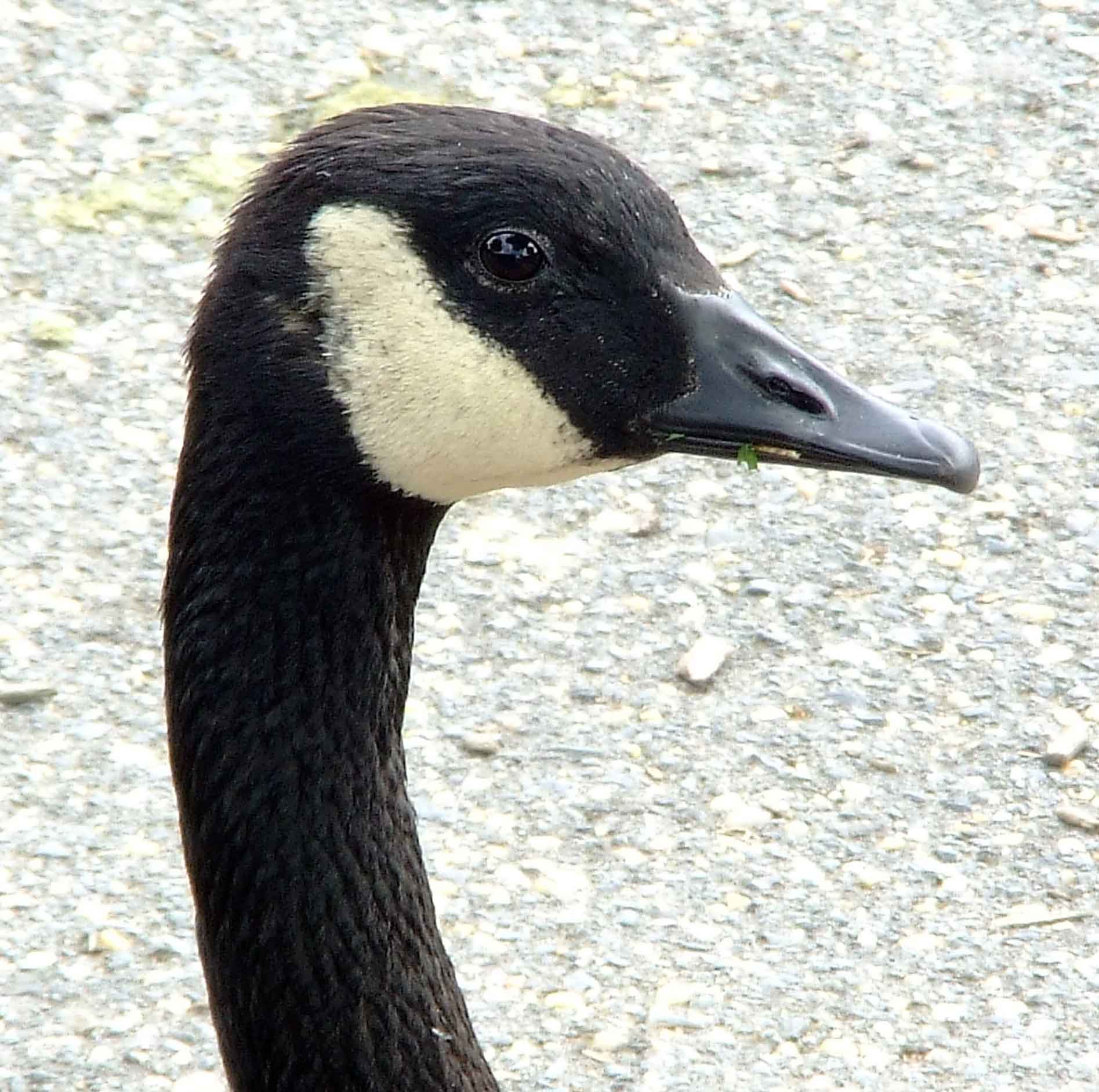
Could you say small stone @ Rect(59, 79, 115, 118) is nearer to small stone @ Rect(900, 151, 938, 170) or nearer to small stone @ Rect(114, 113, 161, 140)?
small stone @ Rect(114, 113, 161, 140)

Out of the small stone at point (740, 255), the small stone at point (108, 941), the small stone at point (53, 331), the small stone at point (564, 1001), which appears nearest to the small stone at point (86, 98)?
the small stone at point (53, 331)

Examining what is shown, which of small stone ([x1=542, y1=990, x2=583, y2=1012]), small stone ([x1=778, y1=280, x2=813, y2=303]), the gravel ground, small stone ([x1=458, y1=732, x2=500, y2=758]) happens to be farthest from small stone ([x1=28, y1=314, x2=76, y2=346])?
small stone ([x1=542, y1=990, x2=583, y2=1012])

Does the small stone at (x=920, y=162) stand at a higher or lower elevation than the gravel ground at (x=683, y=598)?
higher

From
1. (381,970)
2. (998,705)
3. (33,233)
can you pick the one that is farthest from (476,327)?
(33,233)

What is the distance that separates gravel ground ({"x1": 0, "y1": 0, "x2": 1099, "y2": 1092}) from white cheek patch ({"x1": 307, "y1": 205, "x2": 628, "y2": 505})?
1328mm

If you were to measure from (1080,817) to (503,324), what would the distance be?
5.87ft

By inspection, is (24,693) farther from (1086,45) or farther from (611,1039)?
(1086,45)

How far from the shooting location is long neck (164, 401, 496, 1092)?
2289 millimetres

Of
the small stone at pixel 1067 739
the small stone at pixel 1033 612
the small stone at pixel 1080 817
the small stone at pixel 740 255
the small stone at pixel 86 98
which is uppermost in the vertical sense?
the small stone at pixel 740 255

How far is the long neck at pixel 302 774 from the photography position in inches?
90.1

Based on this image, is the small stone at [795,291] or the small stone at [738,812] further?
the small stone at [795,291]

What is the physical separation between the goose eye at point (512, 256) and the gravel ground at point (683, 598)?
1.47 meters

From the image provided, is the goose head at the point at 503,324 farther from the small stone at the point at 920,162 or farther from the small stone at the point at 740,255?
the small stone at the point at 920,162

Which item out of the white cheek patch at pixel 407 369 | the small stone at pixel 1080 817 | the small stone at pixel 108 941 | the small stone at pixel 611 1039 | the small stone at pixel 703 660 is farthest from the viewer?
the small stone at pixel 703 660
